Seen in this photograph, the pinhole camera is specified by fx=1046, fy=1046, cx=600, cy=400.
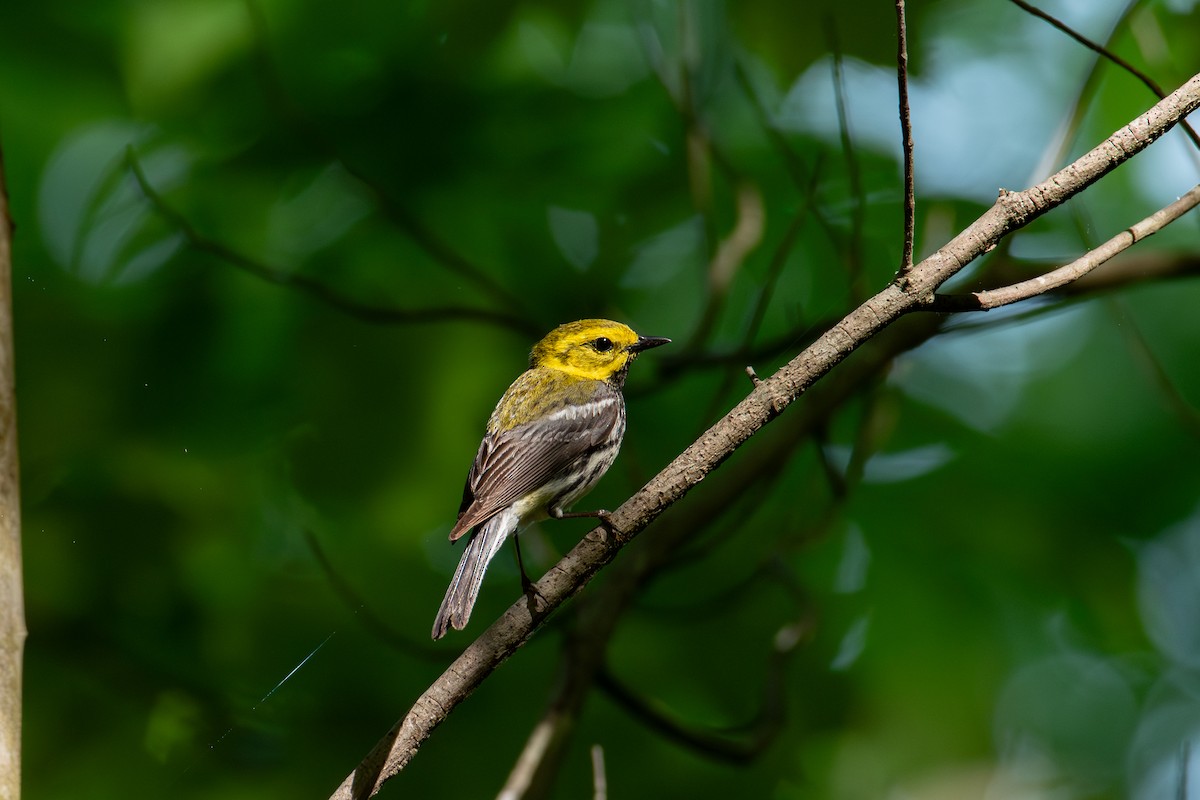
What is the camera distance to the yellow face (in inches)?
126

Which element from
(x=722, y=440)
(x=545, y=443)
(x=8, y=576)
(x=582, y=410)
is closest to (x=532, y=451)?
(x=545, y=443)

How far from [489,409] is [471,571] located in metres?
2.54

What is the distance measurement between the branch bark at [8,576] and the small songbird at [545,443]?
109cm

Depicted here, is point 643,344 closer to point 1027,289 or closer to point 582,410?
point 582,410

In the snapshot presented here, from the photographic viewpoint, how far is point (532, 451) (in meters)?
2.76

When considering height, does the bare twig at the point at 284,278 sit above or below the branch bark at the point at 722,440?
above

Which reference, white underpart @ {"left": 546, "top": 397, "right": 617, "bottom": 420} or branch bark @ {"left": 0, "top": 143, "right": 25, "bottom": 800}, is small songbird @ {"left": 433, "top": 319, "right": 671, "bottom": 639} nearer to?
white underpart @ {"left": 546, "top": 397, "right": 617, "bottom": 420}

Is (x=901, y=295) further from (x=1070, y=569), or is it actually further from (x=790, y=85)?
(x=1070, y=569)

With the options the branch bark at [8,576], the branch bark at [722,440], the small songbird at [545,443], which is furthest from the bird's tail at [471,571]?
the branch bark at [8,576]

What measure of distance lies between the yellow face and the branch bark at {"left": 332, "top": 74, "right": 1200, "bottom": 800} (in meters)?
1.20

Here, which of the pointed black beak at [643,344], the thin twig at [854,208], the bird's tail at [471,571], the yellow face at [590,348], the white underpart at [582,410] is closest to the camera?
the bird's tail at [471,571]

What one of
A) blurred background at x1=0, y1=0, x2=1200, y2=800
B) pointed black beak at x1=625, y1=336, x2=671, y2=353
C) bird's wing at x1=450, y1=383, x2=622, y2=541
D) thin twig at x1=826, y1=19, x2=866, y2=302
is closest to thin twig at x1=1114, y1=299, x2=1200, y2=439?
blurred background at x1=0, y1=0, x2=1200, y2=800

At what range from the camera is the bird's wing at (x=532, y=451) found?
8.16 feet

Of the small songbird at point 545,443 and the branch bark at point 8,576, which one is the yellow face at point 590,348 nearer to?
the small songbird at point 545,443
